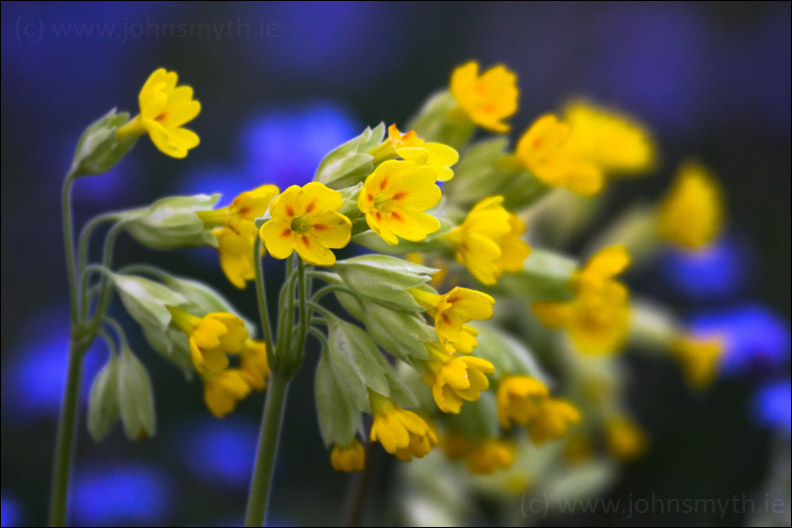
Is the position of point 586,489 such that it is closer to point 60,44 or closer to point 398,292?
point 398,292

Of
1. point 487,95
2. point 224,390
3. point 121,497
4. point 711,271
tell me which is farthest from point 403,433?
point 711,271

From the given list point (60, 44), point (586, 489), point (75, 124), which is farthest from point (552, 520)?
point (60, 44)

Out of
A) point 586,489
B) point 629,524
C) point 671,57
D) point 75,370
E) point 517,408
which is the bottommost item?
point 629,524

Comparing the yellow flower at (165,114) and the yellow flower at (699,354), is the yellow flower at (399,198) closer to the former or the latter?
the yellow flower at (165,114)

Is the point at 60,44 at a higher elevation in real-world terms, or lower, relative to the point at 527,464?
higher

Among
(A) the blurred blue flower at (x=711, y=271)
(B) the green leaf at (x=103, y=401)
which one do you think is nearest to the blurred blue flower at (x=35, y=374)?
(B) the green leaf at (x=103, y=401)

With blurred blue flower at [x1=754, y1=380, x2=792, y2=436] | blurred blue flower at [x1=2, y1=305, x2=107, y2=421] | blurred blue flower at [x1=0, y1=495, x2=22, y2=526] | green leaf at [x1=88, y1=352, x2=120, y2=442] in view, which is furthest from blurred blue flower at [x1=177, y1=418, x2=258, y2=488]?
blurred blue flower at [x1=754, y1=380, x2=792, y2=436]
